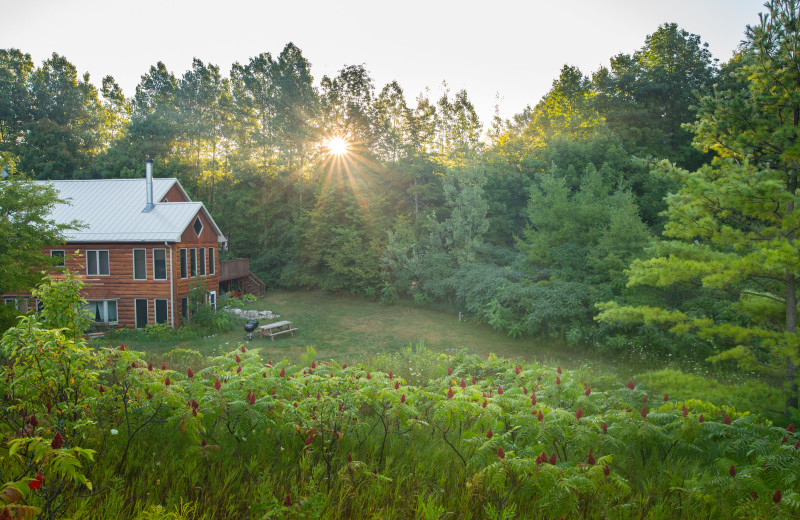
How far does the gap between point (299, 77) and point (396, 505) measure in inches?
1418

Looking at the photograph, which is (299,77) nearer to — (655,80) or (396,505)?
(655,80)

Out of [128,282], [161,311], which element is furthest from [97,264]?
[161,311]

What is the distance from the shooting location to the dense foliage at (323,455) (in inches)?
130

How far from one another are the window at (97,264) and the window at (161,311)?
2801mm

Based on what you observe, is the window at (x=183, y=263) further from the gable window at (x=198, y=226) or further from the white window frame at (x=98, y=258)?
the white window frame at (x=98, y=258)

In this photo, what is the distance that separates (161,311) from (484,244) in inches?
644

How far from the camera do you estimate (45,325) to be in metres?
5.82

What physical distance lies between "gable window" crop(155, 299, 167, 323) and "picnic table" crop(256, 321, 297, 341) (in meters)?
4.93

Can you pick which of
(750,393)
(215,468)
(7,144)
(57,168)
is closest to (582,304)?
(750,393)

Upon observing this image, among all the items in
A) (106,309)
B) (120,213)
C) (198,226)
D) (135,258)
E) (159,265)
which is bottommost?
(106,309)

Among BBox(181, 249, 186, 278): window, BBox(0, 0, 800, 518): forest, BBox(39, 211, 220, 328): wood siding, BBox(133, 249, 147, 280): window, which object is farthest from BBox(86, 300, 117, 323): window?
BBox(0, 0, 800, 518): forest

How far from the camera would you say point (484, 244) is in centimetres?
2414

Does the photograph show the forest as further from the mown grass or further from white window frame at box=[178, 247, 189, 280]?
white window frame at box=[178, 247, 189, 280]

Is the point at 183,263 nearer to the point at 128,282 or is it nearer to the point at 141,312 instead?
the point at 128,282
